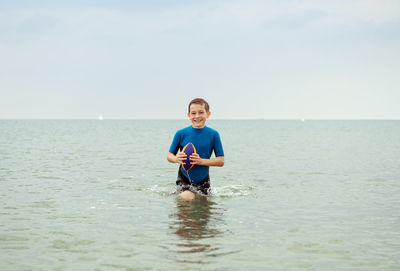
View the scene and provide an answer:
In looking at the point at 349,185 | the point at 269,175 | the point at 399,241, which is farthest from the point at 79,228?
the point at 269,175

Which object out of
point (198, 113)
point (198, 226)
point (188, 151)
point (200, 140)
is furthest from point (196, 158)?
point (198, 226)

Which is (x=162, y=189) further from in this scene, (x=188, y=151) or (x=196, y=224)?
(x=196, y=224)

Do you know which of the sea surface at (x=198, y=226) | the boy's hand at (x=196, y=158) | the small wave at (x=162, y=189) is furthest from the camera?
the small wave at (x=162, y=189)

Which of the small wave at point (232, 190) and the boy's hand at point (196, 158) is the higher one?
the boy's hand at point (196, 158)

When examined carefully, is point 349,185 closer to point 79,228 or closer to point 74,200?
point 74,200

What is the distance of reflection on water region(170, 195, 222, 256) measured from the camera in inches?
262

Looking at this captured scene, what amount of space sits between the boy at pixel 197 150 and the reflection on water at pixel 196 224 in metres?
0.32

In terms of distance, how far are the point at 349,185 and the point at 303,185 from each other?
1547 millimetres

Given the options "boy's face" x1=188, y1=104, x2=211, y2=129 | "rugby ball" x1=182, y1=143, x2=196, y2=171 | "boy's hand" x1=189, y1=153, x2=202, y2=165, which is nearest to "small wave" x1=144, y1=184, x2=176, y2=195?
"rugby ball" x1=182, y1=143, x2=196, y2=171

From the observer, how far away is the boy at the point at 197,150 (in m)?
9.84

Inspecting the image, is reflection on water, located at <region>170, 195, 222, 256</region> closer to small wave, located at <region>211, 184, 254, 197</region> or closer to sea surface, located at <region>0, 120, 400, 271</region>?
sea surface, located at <region>0, 120, 400, 271</region>

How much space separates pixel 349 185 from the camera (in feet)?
48.7

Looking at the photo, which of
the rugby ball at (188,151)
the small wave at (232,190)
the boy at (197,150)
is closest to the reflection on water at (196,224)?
the boy at (197,150)

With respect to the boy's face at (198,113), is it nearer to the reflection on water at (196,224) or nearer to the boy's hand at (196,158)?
the boy's hand at (196,158)
